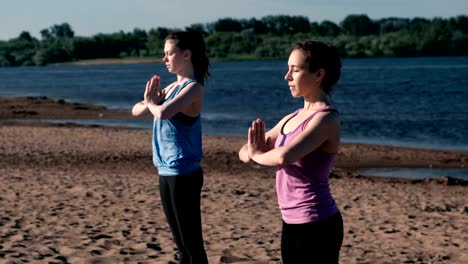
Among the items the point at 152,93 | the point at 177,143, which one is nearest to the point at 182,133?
the point at 177,143

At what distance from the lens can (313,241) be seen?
3723 mm

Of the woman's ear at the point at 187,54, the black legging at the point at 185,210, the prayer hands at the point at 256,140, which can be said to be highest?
the woman's ear at the point at 187,54

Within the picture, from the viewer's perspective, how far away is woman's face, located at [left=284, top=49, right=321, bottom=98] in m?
3.65

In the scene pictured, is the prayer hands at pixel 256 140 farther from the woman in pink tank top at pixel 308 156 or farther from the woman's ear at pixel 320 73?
the woman's ear at pixel 320 73

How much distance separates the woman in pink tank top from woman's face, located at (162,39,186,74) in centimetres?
129

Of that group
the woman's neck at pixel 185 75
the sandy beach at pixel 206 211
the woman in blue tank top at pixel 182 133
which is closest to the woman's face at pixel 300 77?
the woman in blue tank top at pixel 182 133

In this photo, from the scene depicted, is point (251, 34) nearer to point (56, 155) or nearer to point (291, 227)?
point (56, 155)

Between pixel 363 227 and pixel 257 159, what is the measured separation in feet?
19.7

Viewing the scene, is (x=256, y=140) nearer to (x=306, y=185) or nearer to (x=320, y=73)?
(x=306, y=185)

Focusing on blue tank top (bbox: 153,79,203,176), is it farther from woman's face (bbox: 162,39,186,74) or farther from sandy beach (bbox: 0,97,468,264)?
sandy beach (bbox: 0,97,468,264)

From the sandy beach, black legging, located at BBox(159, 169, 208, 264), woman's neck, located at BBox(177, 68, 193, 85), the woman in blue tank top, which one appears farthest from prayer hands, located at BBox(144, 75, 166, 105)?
the sandy beach

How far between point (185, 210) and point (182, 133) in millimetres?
471

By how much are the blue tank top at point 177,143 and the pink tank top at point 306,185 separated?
1.24 metres

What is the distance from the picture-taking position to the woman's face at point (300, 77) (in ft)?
12.0
